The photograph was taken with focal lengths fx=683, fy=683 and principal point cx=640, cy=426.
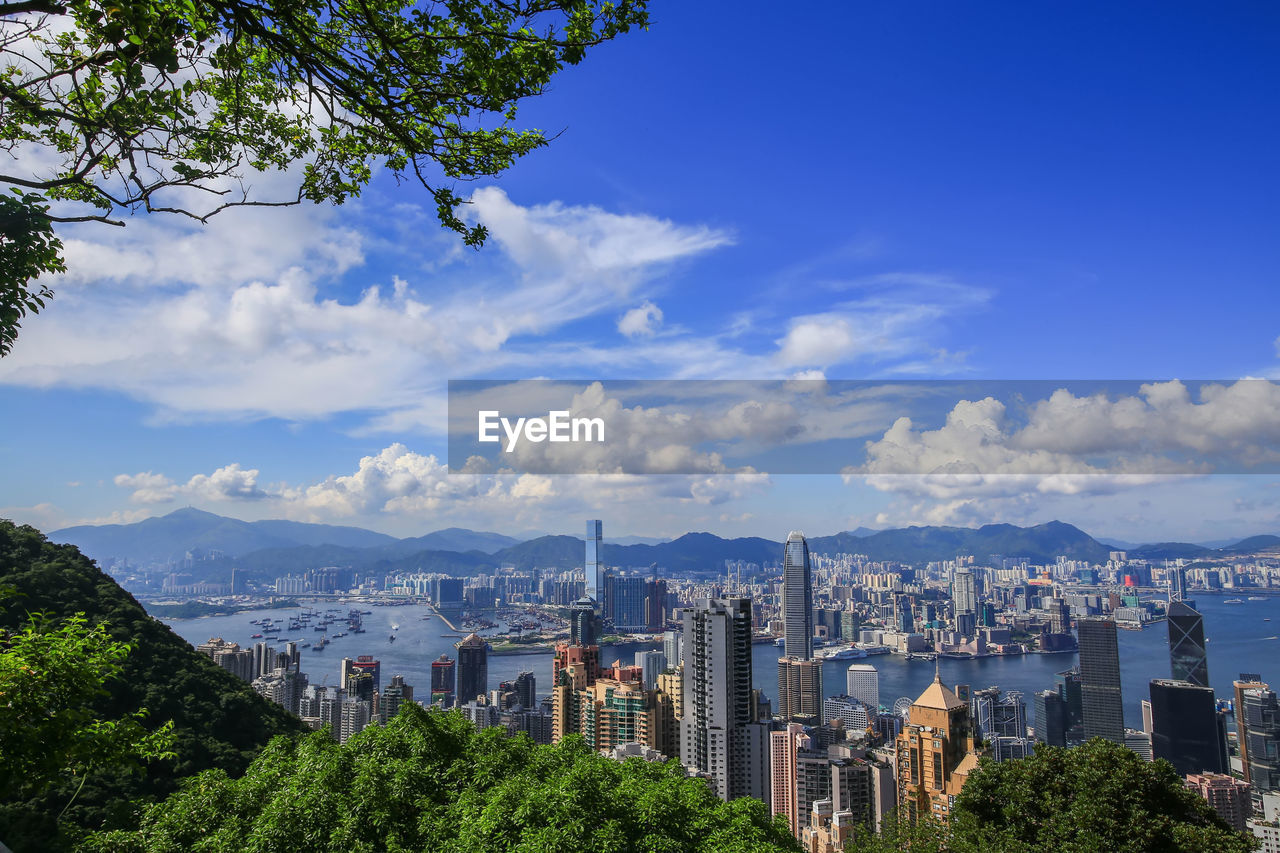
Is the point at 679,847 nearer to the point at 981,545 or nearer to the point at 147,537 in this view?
the point at 147,537

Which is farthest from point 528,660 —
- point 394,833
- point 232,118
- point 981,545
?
point 981,545

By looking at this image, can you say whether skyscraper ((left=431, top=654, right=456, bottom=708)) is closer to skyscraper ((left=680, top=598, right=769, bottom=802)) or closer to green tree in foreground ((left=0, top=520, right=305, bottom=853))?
skyscraper ((left=680, top=598, right=769, bottom=802))

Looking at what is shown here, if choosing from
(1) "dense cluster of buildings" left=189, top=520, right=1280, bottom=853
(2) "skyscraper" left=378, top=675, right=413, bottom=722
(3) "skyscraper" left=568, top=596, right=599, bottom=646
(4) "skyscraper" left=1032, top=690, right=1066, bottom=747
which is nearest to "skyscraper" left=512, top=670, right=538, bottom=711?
(1) "dense cluster of buildings" left=189, top=520, right=1280, bottom=853

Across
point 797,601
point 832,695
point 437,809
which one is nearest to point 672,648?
point 832,695

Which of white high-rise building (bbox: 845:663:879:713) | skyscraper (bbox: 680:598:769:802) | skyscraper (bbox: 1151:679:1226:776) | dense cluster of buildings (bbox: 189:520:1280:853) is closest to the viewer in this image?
dense cluster of buildings (bbox: 189:520:1280:853)

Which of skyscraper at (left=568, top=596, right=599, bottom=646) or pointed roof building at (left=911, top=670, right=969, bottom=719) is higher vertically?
pointed roof building at (left=911, top=670, right=969, bottom=719)

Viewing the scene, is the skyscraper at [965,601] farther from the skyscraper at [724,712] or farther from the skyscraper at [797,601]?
the skyscraper at [724,712]

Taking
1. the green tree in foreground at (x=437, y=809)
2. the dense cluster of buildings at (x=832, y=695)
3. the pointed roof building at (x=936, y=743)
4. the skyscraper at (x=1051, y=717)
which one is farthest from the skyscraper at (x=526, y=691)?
the green tree in foreground at (x=437, y=809)
